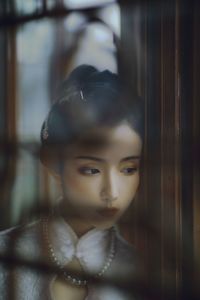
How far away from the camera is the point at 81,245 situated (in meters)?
1.28

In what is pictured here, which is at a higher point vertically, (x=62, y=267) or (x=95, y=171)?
(x=95, y=171)

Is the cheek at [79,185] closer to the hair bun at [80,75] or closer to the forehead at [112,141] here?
the forehead at [112,141]

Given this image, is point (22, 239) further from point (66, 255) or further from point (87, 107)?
point (87, 107)

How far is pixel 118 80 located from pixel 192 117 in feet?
0.73

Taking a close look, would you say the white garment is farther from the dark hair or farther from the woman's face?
the dark hair

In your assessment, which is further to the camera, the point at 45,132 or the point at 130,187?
the point at 45,132

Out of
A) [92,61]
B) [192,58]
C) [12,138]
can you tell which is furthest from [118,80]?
[12,138]

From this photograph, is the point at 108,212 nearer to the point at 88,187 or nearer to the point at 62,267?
the point at 88,187

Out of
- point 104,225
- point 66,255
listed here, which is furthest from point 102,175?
point 66,255

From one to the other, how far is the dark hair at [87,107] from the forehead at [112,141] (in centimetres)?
2

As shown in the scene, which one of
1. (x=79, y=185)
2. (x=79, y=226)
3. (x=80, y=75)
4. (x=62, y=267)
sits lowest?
(x=62, y=267)

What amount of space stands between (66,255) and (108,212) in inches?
7.1

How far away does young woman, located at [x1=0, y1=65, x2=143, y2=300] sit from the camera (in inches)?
47.4

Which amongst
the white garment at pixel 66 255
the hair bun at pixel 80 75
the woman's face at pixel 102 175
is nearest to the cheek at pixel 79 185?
the woman's face at pixel 102 175
